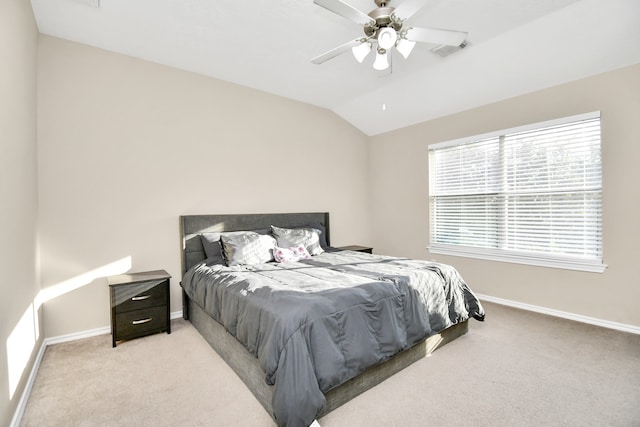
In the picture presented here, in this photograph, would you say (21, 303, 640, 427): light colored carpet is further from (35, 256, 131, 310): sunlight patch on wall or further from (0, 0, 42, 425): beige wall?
(35, 256, 131, 310): sunlight patch on wall

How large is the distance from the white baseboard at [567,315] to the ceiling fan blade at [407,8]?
3379 millimetres

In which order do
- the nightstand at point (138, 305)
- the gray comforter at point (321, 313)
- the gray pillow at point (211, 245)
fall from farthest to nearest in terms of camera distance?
the gray pillow at point (211, 245) → the nightstand at point (138, 305) → the gray comforter at point (321, 313)

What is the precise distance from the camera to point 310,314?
1798mm

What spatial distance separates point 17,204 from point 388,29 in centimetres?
267

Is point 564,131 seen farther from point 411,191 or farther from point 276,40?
point 276,40

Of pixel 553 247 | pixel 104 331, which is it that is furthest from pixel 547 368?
pixel 104 331

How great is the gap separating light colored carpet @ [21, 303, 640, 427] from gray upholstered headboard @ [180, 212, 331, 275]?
0.94m

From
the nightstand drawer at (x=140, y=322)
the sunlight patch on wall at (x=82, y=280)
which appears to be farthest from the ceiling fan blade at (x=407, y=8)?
the sunlight patch on wall at (x=82, y=280)

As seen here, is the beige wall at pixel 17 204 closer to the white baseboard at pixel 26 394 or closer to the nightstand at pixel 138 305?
the white baseboard at pixel 26 394

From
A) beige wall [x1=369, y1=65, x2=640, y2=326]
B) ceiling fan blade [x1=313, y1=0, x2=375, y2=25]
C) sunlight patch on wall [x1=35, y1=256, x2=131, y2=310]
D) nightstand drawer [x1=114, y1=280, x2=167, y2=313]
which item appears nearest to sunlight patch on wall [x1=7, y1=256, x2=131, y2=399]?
sunlight patch on wall [x1=35, y1=256, x2=131, y2=310]

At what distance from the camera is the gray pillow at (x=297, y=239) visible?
3.64 m

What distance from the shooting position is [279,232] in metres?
3.77

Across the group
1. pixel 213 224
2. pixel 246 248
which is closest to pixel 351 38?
pixel 246 248

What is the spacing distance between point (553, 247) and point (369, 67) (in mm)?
2887
